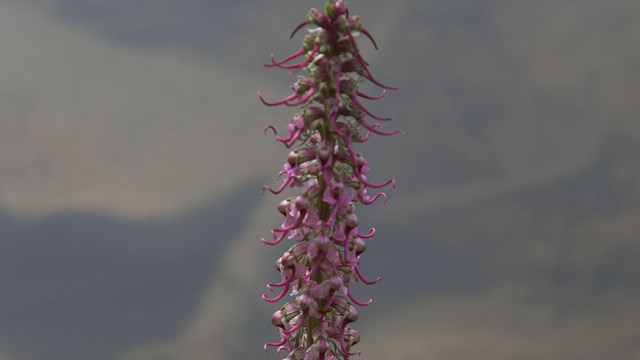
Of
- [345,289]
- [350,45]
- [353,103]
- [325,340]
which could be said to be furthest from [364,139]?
[325,340]

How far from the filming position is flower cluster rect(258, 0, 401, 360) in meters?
9.16

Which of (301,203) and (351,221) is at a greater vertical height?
(301,203)

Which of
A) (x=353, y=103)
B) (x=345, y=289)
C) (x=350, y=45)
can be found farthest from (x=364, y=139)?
(x=345, y=289)

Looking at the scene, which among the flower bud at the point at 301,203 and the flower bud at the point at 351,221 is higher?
the flower bud at the point at 301,203

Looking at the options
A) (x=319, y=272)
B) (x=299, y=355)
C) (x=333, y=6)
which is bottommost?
(x=299, y=355)

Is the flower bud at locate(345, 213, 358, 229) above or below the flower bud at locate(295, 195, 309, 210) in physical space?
below

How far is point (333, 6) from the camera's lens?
919 cm

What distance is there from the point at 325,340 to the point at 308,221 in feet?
4.47

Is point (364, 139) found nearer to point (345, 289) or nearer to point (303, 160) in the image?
point (303, 160)

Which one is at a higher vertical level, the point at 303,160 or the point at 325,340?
the point at 303,160

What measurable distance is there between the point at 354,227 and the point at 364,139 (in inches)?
38.5

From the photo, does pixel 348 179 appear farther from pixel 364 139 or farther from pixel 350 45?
pixel 350 45

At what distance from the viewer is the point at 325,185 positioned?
931 centimetres

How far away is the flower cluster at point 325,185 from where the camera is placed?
916 cm
